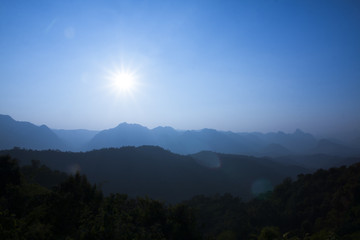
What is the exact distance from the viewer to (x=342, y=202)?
22.5 metres

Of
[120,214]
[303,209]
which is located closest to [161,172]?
[303,209]

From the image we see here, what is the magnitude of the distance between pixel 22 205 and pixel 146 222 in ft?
17.3

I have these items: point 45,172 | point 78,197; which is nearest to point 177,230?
point 78,197

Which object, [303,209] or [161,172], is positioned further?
[161,172]

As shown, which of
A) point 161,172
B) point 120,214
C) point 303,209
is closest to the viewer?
point 120,214

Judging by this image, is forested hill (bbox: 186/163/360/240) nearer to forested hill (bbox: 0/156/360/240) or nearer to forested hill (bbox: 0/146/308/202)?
forested hill (bbox: 0/156/360/240)

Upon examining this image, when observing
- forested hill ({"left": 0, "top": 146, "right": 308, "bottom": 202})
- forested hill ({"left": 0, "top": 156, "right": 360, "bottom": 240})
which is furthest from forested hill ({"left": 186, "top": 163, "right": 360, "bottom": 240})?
forested hill ({"left": 0, "top": 146, "right": 308, "bottom": 202})

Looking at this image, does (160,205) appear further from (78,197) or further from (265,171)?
(265,171)

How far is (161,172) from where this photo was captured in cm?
10075

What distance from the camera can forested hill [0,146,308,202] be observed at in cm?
8162

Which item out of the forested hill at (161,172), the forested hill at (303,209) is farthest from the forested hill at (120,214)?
the forested hill at (161,172)

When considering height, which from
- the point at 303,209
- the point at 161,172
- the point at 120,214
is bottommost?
the point at 161,172

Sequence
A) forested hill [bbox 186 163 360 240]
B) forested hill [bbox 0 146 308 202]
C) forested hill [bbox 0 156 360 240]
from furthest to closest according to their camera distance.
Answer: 1. forested hill [bbox 0 146 308 202]
2. forested hill [bbox 186 163 360 240]
3. forested hill [bbox 0 156 360 240]

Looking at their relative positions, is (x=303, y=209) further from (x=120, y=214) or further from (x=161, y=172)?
(x=161, y=172)
